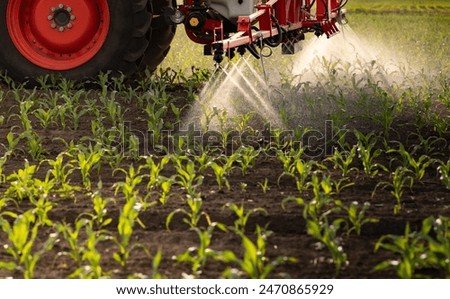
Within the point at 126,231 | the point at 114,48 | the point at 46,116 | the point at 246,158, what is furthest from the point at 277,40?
the point at 126,231

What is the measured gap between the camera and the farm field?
4.66m

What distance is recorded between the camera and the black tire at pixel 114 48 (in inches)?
353

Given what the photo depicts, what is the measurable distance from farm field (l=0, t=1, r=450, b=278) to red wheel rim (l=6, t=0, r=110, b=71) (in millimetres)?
215

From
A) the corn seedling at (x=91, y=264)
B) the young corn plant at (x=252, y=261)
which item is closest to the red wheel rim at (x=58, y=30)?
the corn seedling at (x=91, y=264)

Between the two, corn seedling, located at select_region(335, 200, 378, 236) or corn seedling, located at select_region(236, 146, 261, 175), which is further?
corn seedling, located at select_region(236, 146, 261, 175)

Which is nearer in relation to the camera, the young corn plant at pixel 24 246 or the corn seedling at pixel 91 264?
the corn seedling at pixel 91 264

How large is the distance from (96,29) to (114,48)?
0.25 m

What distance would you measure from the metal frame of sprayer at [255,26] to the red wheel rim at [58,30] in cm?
60

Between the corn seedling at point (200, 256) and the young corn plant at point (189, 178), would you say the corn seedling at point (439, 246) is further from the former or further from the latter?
the young corn plant at point (189, 178)

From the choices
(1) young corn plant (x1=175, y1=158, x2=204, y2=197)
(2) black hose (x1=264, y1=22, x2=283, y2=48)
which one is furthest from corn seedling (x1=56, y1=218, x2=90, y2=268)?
(2) black hose (x1=264, y1=22, x2=283, y2=48)

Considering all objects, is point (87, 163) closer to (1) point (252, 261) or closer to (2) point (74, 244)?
(2) point (74, 244)

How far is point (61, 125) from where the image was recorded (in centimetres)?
800

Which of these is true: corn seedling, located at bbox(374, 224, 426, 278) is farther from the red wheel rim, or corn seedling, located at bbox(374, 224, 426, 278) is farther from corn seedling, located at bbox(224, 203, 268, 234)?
the red wheel rim

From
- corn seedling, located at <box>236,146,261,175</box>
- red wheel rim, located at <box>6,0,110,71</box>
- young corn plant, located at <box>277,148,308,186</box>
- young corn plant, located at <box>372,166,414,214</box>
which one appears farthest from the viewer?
red wheel rim, located at <box>6,0,110,71</box>
